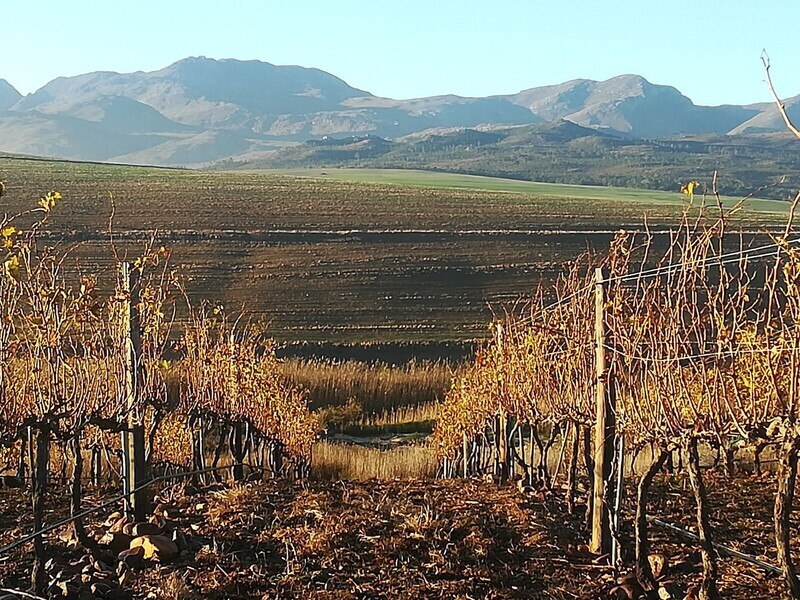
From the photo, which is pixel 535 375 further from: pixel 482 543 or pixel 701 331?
pixel 701 331

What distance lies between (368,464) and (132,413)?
140 inches

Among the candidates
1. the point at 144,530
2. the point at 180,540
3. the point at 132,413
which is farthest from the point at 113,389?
the point at 180,540

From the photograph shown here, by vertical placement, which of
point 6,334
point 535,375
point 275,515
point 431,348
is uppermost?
point 6,334

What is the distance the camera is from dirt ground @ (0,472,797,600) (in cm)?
463

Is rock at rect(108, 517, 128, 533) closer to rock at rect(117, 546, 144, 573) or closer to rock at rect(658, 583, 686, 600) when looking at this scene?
rock at rect(117, 546, 144, 573)

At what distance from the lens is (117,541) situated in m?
5.31

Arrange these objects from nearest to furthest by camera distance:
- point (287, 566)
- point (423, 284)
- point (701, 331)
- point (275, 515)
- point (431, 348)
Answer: point (701, 331), point (287, 566), point (275, 515), point (431, 348), point (423, 284)

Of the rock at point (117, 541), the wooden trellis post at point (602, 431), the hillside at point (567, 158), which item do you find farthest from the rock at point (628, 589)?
the hillside at point (567, 158)

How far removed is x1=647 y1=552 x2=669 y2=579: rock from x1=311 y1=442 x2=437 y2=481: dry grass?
12.3ft

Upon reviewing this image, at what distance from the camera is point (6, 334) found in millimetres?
4871

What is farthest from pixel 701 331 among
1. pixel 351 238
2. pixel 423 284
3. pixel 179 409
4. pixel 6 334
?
pixel 351 238

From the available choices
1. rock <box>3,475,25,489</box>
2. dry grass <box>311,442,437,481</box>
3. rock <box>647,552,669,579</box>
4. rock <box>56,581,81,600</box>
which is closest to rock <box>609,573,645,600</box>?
rock <box>647,552,669,579</box>

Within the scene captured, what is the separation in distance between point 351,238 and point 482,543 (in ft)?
108

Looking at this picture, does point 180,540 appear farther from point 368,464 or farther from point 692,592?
point 368,464
